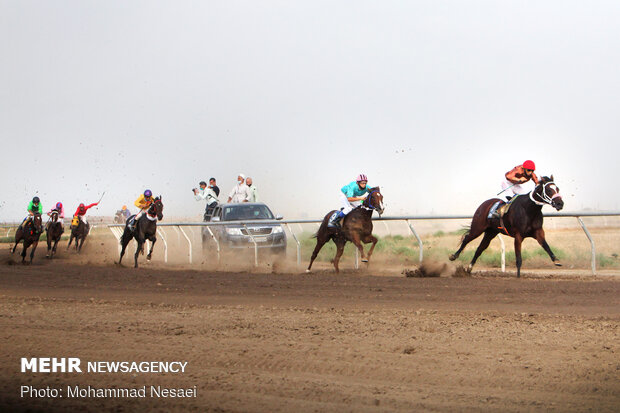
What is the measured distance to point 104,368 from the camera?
604cm

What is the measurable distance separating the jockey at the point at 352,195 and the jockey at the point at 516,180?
3036 millimetres

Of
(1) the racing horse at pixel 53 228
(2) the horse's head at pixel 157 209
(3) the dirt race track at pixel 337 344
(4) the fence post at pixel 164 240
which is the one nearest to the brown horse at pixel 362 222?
(3) the dirt race track at pixel 337 344

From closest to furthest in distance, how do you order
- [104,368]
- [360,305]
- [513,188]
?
[104,368] < [360,305] < [513,188]

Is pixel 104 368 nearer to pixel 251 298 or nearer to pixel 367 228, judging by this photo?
pixel 251 298

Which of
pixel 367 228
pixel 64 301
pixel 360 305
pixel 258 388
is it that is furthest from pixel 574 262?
pixel 258 388

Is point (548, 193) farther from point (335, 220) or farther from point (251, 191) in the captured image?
point (251, 191)

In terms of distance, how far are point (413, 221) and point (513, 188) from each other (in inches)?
105

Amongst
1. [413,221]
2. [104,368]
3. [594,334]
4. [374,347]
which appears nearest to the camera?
[104,368]

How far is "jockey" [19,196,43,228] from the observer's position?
869 inches

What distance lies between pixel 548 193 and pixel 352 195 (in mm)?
4605

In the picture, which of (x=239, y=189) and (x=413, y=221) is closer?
(x=413, y=221)

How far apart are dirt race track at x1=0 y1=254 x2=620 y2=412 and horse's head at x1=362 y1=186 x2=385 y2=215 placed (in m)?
3.45

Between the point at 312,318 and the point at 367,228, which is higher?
the point at 367,228

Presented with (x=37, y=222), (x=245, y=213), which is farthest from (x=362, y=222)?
(x=37, y=222)
